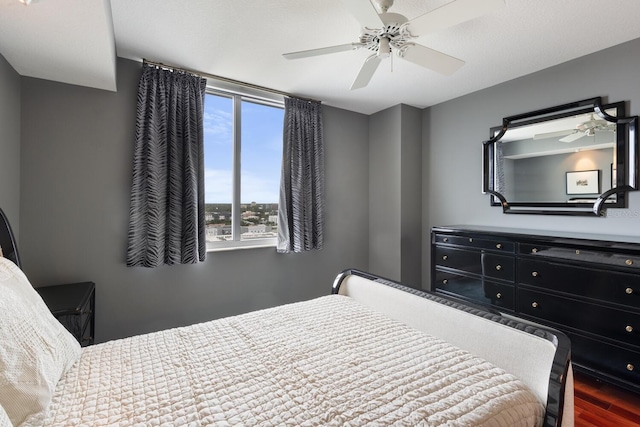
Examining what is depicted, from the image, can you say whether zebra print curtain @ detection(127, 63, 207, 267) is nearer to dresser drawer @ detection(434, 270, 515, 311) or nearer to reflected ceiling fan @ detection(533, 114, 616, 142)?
dresser drawer @ detection(434, 270, 515, 311)

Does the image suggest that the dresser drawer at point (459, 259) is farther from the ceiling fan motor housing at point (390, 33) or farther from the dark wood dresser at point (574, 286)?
the ceiling fan motor housing at point (390, 33)

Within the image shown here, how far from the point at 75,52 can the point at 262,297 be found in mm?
2497

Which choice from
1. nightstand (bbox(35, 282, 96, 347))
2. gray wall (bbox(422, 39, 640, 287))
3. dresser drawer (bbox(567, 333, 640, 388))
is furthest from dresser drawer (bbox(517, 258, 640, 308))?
nightstand (bbox(35, 282, 96, 347))

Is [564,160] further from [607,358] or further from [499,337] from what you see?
[499,337]

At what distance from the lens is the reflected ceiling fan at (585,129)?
2.37 m

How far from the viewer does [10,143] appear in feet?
6.68

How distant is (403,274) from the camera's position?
360cm

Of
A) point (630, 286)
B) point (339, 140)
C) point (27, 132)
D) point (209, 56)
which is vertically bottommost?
point (630, 286)

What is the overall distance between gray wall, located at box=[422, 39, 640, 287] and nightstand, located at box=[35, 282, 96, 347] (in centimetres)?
336

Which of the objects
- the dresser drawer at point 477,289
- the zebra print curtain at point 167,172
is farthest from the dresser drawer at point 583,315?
the zebra print curtain at point 167,172

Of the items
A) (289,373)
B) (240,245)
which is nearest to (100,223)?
(240,245)

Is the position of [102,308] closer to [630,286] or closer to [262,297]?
[262,297]

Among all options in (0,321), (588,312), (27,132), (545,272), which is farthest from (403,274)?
(27,132)

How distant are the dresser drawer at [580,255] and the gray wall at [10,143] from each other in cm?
369
